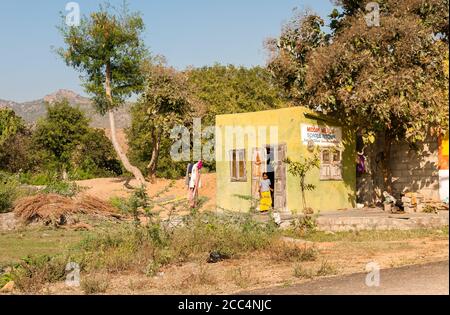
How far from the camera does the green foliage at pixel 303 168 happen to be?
1739 centimetres

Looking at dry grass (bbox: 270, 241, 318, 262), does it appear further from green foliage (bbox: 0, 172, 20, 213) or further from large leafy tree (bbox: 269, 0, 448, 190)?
green foliage (bbox: 0, 172, 20, 213)

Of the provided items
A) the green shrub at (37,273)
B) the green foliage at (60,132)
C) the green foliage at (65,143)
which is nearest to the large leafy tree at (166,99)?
the green foliage at (65,143)

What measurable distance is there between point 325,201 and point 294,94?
364cm

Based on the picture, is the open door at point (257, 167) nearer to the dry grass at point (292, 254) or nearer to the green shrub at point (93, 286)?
the dry grass at point (292, 254)

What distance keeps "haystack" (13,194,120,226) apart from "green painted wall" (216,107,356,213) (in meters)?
4.03

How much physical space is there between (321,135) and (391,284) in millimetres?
13052

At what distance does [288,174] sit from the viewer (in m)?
18.8

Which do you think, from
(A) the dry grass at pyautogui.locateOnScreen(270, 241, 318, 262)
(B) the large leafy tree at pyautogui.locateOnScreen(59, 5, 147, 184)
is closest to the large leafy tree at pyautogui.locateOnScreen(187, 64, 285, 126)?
(B) the large leafy tree at pyautogui.locateOnScreen(59, 5, 147, 184)

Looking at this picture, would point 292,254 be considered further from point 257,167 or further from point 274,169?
point 257,167

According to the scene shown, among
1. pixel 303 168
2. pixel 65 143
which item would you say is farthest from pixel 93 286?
pixel 65 143

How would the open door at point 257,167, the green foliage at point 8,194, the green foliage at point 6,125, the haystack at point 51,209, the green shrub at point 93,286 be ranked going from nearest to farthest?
1. the green shrub at point 93,286
2. the haystack at point 51,209
3. the green foliage at point 8,194
4. the open door at point 257,167
5. the green foliage at point 6,125

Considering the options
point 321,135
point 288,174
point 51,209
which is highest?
point 321,135

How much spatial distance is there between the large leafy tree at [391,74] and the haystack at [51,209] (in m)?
7.56
